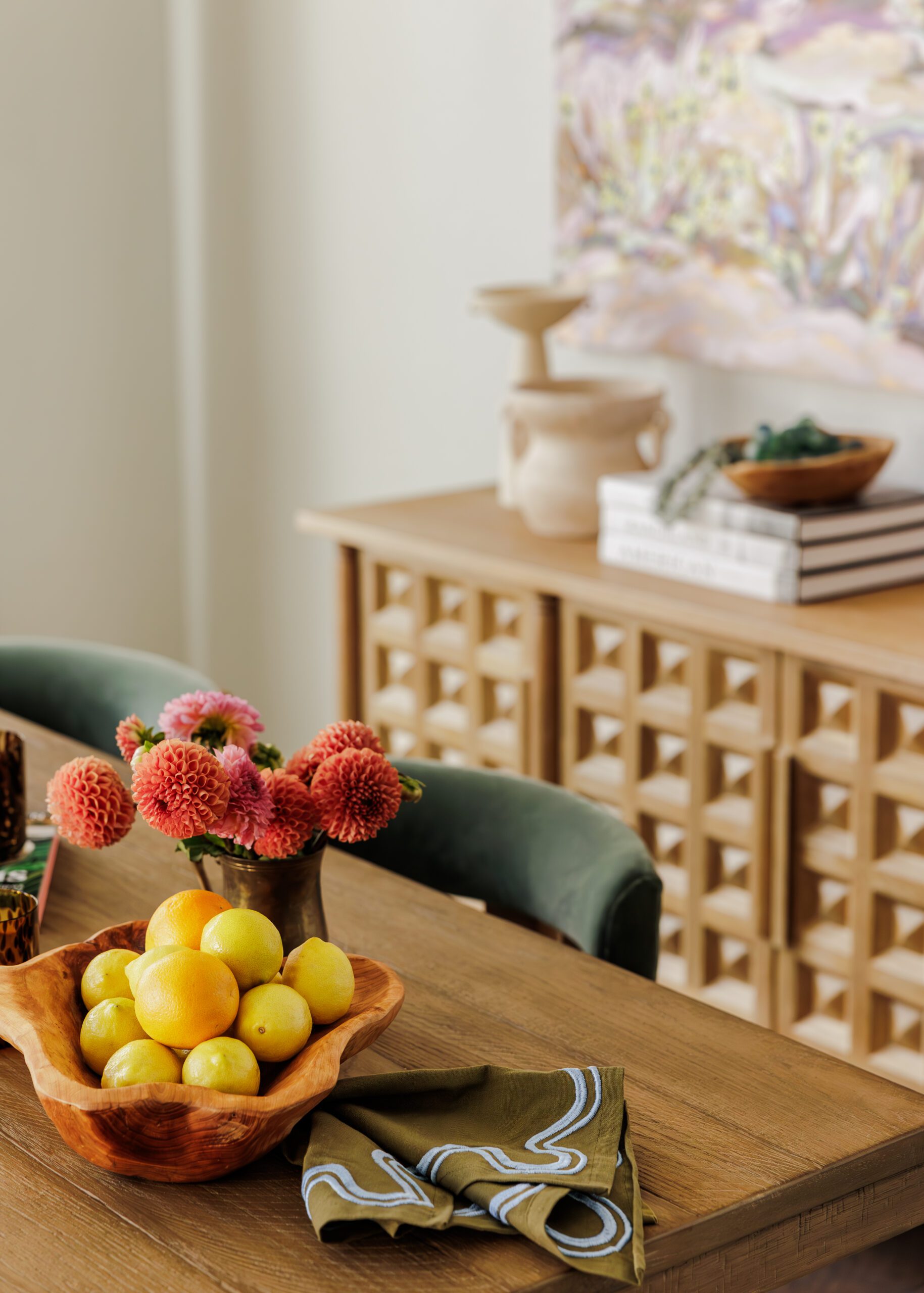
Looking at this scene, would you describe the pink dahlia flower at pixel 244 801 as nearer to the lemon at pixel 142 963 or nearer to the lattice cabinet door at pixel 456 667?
the lemon at pixel 142 963

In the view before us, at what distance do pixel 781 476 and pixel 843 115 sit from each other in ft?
1.93

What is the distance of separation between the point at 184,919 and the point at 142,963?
0.17ft

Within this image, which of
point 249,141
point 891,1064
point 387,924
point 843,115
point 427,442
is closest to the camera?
point 387,924

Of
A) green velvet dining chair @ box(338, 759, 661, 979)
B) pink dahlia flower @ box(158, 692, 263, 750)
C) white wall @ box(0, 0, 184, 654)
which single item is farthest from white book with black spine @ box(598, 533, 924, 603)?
white wall @ box(0, 0, 184, 654)

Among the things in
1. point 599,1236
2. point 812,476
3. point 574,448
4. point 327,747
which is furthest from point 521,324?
point 599,1236

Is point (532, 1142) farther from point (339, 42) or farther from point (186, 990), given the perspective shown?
point (339, 42)

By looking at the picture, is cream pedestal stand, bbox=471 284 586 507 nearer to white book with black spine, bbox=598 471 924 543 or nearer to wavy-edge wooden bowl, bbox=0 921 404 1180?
white book with black spine, bbox=598 471 924 543

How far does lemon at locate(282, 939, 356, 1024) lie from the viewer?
3.24 ft

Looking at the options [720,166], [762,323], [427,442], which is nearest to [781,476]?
[762,323]

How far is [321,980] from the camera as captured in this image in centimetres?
99

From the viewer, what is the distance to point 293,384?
3.40m

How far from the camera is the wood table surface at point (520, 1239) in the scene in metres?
0.85

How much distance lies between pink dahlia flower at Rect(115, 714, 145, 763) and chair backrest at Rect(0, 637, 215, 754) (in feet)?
2.96

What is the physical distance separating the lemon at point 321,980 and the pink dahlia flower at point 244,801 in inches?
3.7
